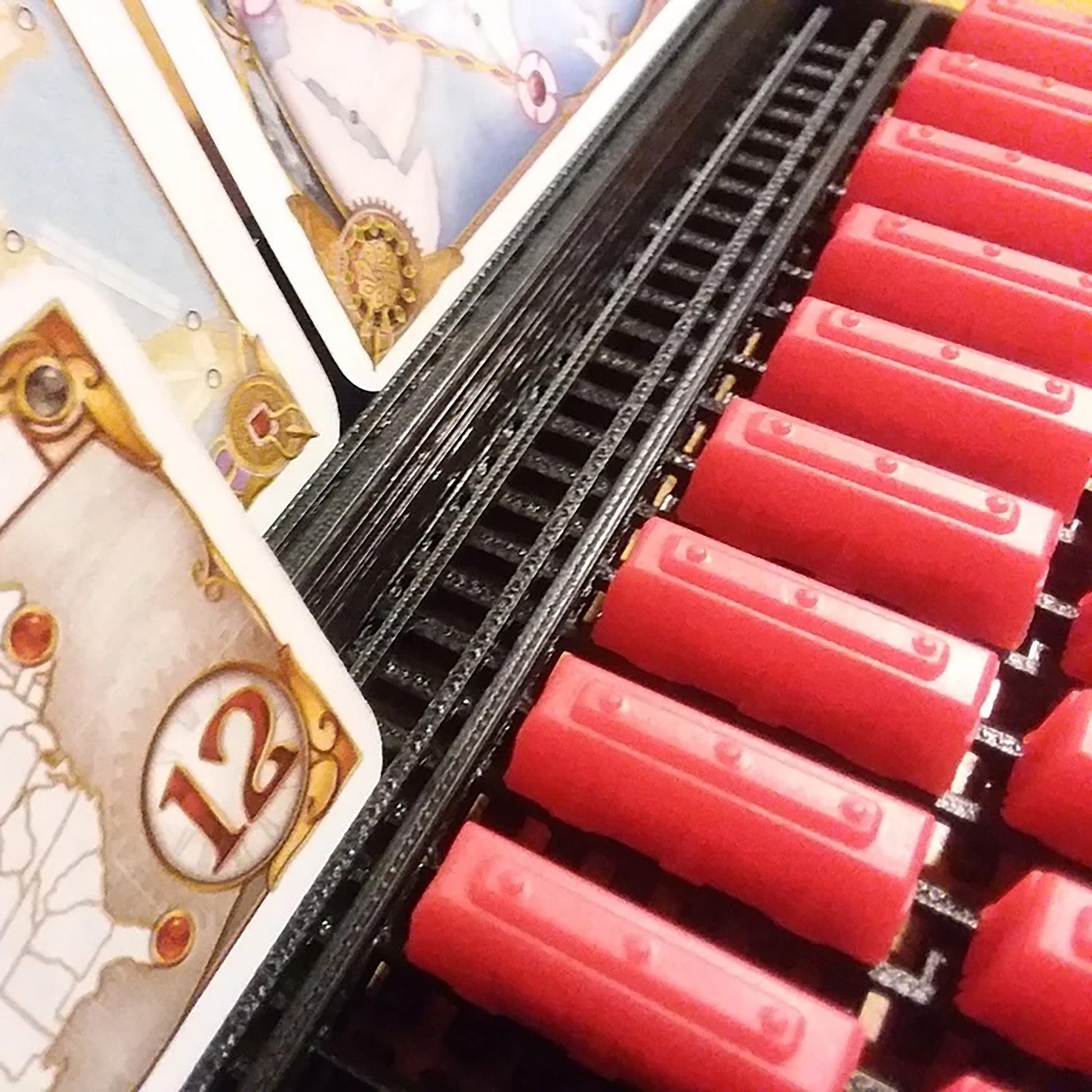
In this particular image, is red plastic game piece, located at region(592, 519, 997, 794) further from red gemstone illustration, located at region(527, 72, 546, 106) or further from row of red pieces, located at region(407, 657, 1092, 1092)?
red gemstone illustration, located at region(527, 72, 546, 106)

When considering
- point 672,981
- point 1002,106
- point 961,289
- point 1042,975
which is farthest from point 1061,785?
point 1002,106

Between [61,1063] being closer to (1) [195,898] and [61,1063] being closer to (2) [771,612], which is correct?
(1) [195,898]

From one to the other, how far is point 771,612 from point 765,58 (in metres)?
0.55

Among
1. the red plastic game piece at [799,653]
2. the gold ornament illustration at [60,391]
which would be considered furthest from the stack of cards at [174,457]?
the red plastic game piece at [799,653]

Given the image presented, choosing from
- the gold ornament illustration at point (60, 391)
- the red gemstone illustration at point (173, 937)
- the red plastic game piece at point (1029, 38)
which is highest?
the red plastic game piece at point (1029, 38)

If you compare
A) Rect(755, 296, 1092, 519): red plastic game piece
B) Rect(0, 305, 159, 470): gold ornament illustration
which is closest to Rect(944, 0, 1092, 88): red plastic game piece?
Rect(755, 296, 1092, 519): red plastic game piece

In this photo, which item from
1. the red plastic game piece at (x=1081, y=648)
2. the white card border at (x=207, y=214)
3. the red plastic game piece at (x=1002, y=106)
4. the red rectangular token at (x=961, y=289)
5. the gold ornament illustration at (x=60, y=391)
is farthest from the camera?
the red plastic game piece at (x=1002, y=106)

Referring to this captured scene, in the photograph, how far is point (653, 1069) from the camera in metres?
0.52

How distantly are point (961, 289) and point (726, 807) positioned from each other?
1.33 feet

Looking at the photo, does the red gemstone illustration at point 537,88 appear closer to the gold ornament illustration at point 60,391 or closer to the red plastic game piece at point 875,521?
the red plastic game piece at point 875,521

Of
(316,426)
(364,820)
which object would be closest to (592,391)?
(316,426)

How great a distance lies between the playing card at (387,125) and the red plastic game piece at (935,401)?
8.2 inches

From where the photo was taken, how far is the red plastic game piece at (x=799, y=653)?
60 centimetres

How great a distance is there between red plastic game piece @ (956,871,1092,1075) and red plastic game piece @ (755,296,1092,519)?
0.26 m
